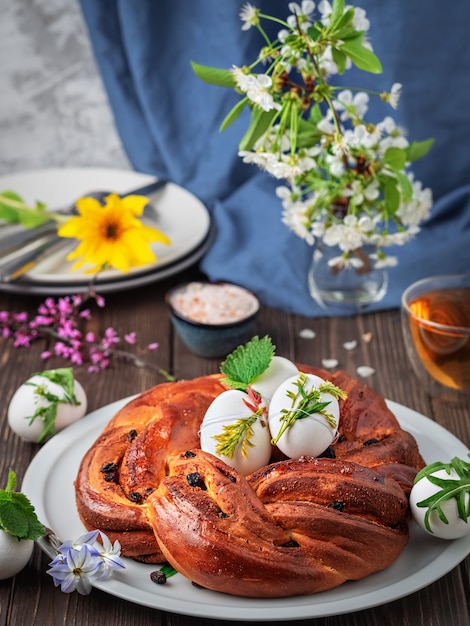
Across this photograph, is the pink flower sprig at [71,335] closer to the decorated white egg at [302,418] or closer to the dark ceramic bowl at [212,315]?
the dark ceramic bowl at [212,315]

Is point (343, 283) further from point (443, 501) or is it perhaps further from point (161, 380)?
point (443, 501)

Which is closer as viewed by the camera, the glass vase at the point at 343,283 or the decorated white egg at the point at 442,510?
the decorated white egg at the point at 442,510

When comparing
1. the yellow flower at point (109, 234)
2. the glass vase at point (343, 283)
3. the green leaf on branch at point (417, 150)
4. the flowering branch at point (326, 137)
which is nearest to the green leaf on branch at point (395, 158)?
the flowering branch at point (326, 137)

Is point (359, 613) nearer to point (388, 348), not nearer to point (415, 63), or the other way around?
point (388, 348)

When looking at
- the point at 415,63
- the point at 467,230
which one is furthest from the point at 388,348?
the point at 415,63

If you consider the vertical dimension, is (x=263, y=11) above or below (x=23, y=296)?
above

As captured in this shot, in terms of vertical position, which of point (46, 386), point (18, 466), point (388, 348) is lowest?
point (388, 348)

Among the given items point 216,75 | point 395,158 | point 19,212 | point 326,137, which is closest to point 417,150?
point 395,158
